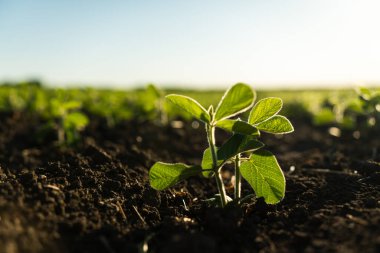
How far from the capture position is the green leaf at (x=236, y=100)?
197 centimetres

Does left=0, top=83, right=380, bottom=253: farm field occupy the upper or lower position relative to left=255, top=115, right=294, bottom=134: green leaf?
lower

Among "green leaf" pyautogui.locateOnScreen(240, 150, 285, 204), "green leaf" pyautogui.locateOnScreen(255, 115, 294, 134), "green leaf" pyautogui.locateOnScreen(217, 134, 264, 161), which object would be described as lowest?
"green leaf" pyautogui.locateOnScreen(240, 150, 285, 204)

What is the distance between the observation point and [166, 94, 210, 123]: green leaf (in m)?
2.02

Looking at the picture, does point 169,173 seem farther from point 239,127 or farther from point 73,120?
point 73,120

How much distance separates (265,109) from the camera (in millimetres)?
2215

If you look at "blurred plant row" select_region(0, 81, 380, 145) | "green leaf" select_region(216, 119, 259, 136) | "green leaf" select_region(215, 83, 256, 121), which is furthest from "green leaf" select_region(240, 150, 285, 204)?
"blurred plant row" select_region(0, 81, 380, 145)

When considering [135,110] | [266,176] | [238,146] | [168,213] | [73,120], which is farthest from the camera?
[135,110]

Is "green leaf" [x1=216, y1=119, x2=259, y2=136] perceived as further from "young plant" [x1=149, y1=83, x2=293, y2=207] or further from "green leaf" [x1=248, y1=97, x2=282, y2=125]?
"green leaf" [x1=248, y1=97, x2=282, y2=125]

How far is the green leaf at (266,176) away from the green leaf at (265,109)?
18 centimetres

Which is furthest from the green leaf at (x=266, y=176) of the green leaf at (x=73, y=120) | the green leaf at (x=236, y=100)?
the green leaf at (x=73, y=120)

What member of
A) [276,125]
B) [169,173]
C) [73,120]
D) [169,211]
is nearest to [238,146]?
[276,125]

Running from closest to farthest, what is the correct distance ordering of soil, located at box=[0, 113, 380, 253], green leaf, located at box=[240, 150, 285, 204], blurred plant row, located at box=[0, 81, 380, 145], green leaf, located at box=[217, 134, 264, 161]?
1. soil, located at box=[0, 113, 380, 253]
2. green leaf, located at box=[217, 134, 264, 161]
3. green leaf, located at box=[240, 150, 285, 204]
4. blurred plant row, located at box=[0, 81, 380, 145]

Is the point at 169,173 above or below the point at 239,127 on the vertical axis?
below

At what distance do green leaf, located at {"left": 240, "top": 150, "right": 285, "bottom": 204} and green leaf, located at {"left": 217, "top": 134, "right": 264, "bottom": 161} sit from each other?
137 mm
